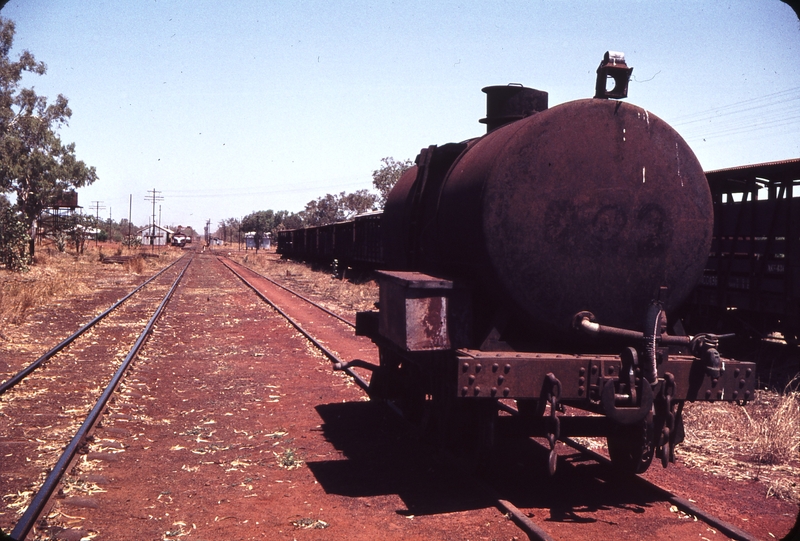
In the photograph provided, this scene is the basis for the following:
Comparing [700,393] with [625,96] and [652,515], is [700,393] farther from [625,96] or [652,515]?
[625,96]

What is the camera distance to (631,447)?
17.7 feet

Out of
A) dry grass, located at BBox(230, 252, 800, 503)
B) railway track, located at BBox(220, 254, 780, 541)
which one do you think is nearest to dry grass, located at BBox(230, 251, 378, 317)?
dry grass, located at BBox(230, 252, 800, 503)

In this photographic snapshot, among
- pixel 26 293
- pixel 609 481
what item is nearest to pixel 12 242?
pixel 26 293

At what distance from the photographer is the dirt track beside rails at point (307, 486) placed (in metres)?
4.45

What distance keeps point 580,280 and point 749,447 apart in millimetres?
3130

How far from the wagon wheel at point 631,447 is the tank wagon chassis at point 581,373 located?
0.04 ft

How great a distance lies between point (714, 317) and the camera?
12.1m

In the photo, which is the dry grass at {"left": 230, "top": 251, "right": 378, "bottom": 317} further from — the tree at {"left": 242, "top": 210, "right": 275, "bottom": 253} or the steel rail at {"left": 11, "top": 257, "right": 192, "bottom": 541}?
the tree at {"left": 242, "top": 210, "right": 275, "bottom": 253}

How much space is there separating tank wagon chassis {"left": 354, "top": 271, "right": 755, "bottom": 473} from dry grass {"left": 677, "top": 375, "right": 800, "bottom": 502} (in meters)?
1.17

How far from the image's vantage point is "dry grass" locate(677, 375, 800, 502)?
226 inches

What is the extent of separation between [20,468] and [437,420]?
3.45 meters

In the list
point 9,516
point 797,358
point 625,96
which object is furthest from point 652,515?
point 797,358

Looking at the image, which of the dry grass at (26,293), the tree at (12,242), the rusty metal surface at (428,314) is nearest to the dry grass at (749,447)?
the rusty metal surface at (428,314)

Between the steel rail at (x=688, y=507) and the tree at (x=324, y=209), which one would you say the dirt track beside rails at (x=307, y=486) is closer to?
the steel rail at (x=688, y=507)
